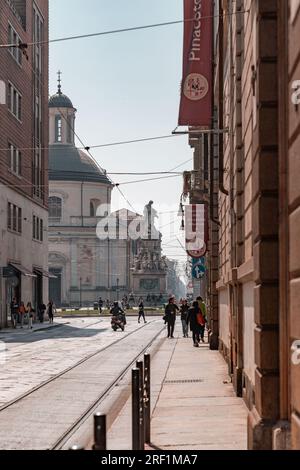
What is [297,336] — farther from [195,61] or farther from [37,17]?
[37,17]

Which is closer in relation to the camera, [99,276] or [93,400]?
[93,400]

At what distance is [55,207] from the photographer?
377 feet

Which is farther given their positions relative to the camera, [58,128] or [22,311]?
[58,128]

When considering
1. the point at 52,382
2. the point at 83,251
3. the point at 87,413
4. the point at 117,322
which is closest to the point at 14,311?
the point at 117,322

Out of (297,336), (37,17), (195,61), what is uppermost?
(37,17)

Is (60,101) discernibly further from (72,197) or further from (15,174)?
(15,174)

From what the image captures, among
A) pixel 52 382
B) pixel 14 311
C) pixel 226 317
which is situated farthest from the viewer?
pixel 14 311

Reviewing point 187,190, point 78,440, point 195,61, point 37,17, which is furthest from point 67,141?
point 78,440

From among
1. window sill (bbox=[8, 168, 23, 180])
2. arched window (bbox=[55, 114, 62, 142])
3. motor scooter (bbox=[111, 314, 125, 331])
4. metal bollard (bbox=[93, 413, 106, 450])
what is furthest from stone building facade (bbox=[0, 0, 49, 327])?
arched window (bbox=[55, 114, 62, 142])

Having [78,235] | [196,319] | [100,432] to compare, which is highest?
[78,235]

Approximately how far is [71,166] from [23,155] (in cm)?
5981

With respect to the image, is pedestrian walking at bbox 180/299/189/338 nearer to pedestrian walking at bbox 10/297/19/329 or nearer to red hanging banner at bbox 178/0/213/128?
pedestrian walking at bbox 10/297/19/329

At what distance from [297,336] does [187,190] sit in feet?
95.9
